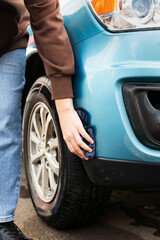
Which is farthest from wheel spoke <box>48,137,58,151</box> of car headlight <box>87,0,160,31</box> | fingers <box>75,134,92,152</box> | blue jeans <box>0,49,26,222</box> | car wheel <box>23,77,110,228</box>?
car headlight <box>87,0,160,31</box>

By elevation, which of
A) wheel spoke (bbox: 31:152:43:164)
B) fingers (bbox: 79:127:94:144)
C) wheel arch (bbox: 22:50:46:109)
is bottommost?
wheel spoke (bbox: 31:152:43:164)

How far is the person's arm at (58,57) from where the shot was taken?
1448 millimetres

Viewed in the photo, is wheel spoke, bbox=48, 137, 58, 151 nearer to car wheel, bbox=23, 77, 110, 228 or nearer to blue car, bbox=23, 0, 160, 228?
car wheel, bbox=23, 77, 110, 228

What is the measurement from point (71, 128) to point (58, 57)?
29cm

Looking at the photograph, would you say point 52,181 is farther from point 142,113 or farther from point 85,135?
point 142,113

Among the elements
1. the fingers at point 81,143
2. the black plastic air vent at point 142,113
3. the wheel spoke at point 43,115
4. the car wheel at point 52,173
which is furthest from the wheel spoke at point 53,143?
the black plastic air vent at point 142,113

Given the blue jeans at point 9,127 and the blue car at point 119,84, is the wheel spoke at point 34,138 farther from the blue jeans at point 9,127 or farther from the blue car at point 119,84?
the blue car at point 119,84

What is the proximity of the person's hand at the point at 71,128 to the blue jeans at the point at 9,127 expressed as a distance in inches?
8.3

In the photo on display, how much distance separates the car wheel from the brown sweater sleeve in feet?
0.85

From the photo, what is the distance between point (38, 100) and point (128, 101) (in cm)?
71

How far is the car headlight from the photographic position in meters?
1.41

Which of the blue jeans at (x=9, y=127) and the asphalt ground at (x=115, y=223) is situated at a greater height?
the blue jeans at (x=9, y=127)

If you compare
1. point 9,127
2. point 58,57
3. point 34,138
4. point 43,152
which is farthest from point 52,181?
point 58,57

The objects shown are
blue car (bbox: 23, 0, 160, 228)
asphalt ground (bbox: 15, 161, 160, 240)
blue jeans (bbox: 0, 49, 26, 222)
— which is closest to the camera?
blue car (bbox: 23, 0, 160, 228)
